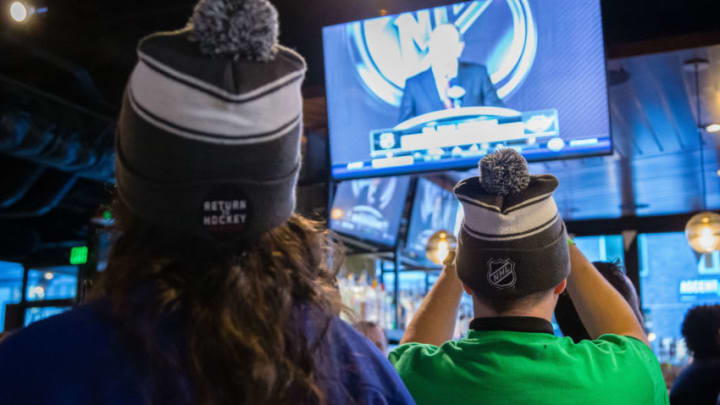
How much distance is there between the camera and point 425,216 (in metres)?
6.94

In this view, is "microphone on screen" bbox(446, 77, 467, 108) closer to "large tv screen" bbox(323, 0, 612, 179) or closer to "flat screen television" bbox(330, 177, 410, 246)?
"large tv screen" bbox(323, 0, 612, 179)

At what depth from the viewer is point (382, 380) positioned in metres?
0.82

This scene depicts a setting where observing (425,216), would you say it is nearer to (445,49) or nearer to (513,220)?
(445,49)

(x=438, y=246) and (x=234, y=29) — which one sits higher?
(x=234, y=29)

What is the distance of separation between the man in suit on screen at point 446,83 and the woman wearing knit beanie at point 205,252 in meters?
2.19

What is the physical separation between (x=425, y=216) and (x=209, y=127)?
6304mm

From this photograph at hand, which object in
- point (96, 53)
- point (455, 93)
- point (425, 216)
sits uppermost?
point (96, 53)

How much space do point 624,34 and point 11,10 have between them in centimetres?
361

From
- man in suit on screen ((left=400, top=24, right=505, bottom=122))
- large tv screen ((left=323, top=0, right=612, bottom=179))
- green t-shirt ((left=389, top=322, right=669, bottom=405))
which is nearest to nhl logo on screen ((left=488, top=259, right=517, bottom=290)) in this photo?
green t-shirt ((left=389, top=322, right=669, bottom=405))

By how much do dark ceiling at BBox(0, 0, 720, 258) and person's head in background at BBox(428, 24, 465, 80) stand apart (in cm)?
34

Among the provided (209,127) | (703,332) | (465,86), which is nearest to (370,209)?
(703,332)

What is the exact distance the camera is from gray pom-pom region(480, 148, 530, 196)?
1333mm

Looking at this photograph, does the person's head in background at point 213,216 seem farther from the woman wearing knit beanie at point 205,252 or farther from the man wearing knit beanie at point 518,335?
the man wearing knit beanie at point 518,335

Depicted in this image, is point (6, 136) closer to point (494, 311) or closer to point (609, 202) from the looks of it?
point (494, 311)
